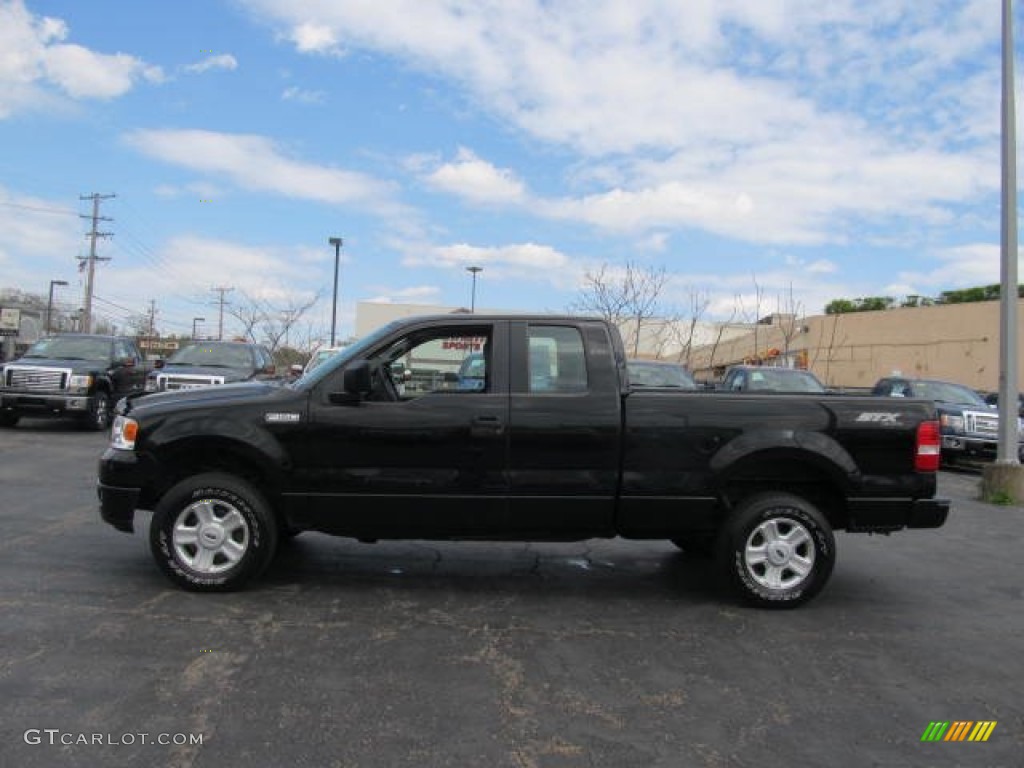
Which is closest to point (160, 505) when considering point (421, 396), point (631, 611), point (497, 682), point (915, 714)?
point (421, 396)

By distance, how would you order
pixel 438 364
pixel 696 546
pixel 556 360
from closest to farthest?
pixel 556 360 < pixel 438 364 < pixel 696 546

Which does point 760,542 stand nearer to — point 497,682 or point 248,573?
point 497,682

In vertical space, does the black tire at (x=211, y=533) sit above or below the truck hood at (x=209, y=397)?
below

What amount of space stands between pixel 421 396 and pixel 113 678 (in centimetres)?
A: 229

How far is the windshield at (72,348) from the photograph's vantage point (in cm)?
1545

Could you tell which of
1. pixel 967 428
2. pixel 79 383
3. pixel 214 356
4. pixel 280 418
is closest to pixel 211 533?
pixel 280 418

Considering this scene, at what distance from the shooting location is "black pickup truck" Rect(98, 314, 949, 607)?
16.7ft

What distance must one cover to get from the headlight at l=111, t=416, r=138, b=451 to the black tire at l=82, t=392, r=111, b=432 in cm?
1056

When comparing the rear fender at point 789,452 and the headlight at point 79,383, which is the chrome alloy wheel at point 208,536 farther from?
the headlight at point 79,383

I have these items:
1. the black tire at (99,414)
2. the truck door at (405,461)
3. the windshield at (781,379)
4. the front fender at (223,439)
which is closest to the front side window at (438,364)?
the truck door at (405,461)

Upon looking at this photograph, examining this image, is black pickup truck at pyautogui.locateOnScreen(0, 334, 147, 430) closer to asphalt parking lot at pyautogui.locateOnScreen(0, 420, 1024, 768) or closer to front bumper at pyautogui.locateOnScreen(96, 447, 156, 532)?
asphalt parking lot at pyautogui.locateOnScreen(0, 420, 1024, 768)

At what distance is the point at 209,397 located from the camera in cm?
522

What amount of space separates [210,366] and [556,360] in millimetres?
10985

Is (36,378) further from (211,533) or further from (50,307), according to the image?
(50,307)
